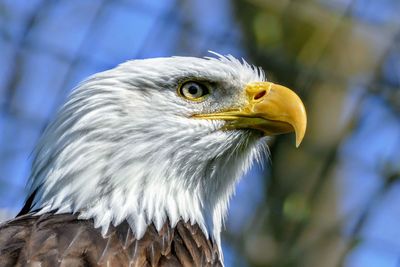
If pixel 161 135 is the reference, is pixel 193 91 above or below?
above

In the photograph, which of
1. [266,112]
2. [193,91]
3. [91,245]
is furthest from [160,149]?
[91,245]

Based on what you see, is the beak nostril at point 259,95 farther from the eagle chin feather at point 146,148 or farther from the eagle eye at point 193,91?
the eagle eye at point 193,91

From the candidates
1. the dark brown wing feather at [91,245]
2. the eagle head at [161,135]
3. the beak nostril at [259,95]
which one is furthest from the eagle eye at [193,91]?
the dark brown wing feather at [91,245]

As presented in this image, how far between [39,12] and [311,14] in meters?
1.58

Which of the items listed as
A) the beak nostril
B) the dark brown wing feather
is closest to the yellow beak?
the beak nostril

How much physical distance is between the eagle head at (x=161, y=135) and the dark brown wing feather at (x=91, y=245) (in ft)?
0.29

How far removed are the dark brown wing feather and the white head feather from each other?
82 millimetres

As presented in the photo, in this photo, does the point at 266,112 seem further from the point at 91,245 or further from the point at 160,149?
the point at 91,245

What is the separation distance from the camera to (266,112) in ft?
17.2

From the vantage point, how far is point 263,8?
8.25 m

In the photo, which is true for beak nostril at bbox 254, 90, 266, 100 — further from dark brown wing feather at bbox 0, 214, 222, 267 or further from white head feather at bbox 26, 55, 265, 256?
dark brown wing feather at bbox 0, 214, 222, 267

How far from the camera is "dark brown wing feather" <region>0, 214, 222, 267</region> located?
15.3 ft

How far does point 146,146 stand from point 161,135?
0.07 m

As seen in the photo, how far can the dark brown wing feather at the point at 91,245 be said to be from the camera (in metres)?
4.66
